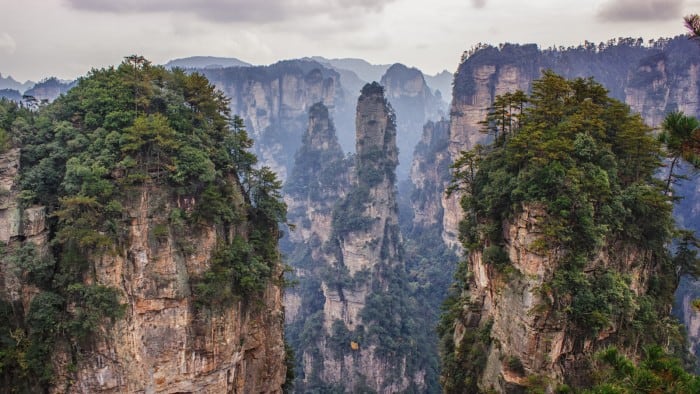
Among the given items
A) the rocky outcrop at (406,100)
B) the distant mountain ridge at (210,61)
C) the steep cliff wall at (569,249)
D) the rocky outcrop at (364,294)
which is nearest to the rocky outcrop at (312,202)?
the rocky outcrop at (364,294)

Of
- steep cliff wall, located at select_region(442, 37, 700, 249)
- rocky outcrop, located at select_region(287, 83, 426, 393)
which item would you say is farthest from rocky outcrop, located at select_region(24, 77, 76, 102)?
steep cliff wall, located at select_region(442, 37, 700, 249)

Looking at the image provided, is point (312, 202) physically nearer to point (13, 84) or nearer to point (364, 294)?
point (364, 294)

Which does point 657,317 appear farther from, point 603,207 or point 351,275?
point 351,275

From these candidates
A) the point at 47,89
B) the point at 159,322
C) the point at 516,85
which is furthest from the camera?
the point at 47,89

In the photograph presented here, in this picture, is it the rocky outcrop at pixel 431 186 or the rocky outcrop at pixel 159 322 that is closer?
the rocky outcrop at pixel 159 322

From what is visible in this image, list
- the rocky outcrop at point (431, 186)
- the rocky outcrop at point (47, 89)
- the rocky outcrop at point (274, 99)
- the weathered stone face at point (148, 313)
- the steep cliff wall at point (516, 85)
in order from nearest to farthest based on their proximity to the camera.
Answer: the weathered stone face at point (148, 313)
the steep cliff wall at point (516, 85)
the rocky outcrop at point (431, 186)
the rocky outcrop at point (47, 89)
the rocky outcrop at point (274, 99)

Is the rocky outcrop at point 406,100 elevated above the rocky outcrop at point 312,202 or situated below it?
above

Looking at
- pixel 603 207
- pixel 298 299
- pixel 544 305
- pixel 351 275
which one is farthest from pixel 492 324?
pixel 298 299

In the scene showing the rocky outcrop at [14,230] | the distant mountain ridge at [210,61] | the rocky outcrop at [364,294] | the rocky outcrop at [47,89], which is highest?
the distant mountain ridge at [210,61]

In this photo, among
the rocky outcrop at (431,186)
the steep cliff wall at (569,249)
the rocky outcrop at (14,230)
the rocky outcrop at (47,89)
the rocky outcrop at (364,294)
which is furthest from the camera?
the rocky outcrop at (47,89)

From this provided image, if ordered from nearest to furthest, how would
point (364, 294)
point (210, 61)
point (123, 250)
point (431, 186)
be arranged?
point (123, 250) < point (364, 294) < point (431, 186) < point (210, 61)

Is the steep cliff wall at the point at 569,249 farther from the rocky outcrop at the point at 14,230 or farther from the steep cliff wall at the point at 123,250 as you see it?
the rocky outcrop at the point at 14,230

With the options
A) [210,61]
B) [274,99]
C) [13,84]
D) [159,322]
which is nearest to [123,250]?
[159,322]
